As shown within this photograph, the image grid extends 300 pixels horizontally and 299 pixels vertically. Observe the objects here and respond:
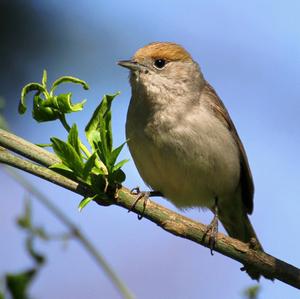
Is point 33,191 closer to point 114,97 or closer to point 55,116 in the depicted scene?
point 55,116

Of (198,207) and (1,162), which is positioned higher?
(198,207)

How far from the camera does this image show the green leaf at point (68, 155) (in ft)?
6.57

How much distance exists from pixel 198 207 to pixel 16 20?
3740 millimetres

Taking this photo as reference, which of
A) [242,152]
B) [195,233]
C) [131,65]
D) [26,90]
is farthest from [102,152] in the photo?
[242,152]

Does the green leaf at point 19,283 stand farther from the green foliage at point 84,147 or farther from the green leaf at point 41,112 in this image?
the green leaf at point 41,112

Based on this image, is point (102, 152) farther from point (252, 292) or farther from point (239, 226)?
point (239, 226)

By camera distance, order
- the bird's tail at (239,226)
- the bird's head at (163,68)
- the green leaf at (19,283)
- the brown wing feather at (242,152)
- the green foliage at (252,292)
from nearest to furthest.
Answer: the green leaf at (19,283) → the green foliage at (252,292) → the bird's head at (163,68) → the brown wing feather at (242,152) → the bird's tail at (239,226)

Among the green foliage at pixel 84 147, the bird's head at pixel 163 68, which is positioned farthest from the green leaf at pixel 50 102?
the bird's head at pixel 163 68

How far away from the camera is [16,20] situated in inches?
288

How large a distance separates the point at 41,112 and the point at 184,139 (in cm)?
207

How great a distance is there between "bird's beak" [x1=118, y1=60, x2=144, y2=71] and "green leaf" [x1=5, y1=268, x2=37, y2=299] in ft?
8.95

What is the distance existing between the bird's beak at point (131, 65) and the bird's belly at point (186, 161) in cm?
43

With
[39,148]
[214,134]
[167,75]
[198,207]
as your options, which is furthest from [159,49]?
[39,148]

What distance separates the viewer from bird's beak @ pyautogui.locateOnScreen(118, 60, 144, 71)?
429 centimetres
